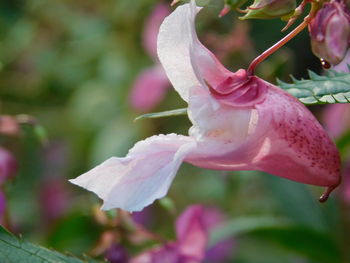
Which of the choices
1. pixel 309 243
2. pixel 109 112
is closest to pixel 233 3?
pixel 309 243

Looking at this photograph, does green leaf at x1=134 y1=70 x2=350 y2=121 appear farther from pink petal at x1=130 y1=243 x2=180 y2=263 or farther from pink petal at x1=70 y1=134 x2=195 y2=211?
pink petal at x1=130 y1=243 x2=180 y2=263

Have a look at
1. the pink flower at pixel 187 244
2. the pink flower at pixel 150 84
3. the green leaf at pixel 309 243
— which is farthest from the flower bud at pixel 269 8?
the pink flower at pixel 150 84

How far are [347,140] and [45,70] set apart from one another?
1407mm

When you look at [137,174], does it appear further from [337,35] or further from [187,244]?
[187,244]

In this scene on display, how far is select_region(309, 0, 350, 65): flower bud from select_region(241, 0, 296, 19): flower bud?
0.19 ft

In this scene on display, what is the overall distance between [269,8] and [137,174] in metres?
0.19

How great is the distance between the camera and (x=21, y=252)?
0.85 meters

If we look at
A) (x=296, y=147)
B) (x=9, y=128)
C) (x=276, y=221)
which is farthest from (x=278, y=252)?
(x=296, y=147)

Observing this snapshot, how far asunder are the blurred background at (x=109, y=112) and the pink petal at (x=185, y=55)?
3.04 feet

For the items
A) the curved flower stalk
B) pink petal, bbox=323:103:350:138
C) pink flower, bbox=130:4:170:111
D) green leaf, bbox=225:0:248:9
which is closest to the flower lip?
the curved flower stalk

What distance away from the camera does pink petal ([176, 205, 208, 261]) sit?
120 cm

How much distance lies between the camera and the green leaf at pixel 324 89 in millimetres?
878

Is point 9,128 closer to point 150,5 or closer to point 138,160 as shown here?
→ point 138,160

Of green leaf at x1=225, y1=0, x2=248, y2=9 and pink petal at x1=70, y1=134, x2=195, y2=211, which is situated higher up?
green leaf at x1=225, y1=0, x2=248, y2=9
